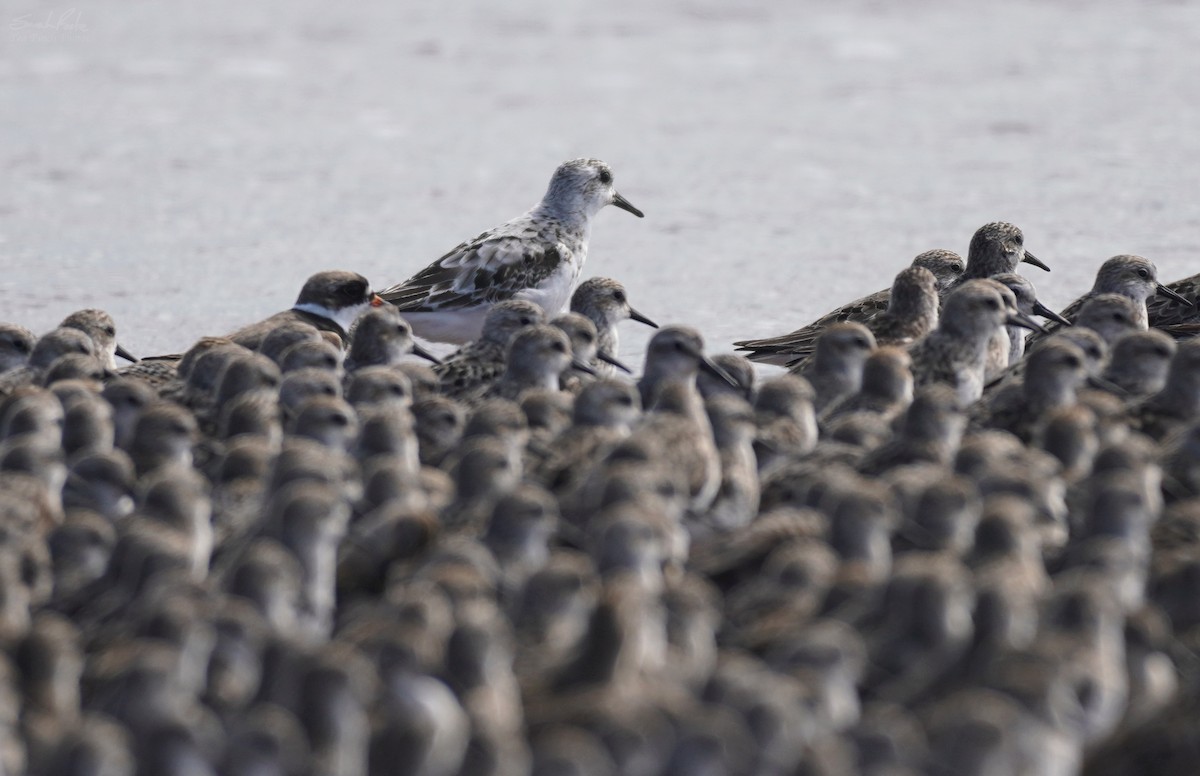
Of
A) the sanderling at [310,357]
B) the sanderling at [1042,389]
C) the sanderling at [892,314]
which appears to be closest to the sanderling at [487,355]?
the sanderling at [310,357]

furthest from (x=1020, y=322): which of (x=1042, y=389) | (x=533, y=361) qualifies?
(x=533, y=361)

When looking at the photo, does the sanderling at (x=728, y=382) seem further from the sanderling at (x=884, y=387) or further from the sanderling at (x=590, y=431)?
the sanderling at (x=590, y=431)

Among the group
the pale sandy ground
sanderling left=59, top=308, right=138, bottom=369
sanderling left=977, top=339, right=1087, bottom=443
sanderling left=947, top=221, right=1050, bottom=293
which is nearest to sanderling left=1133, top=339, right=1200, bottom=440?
sanderling left=977, top=339, right=1087, bottom=443

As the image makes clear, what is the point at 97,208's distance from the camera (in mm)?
11297

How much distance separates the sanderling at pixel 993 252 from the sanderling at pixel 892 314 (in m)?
0.08

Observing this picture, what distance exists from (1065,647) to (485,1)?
1346 centimetres

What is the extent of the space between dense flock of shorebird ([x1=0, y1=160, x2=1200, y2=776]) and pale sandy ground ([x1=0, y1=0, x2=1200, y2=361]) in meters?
2.34

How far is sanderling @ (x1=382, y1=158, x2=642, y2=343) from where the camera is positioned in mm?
8812

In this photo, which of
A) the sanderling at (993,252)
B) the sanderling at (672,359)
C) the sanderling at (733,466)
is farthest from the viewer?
the sanderling at (993,252)

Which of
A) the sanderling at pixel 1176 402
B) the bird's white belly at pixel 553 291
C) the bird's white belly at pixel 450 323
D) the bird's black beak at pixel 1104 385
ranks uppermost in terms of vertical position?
the sanderling at pixel 1176 402

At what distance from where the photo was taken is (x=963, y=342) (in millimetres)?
7285

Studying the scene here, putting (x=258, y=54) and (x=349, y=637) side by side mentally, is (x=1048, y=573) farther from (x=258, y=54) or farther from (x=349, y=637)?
(x=258, y=54)

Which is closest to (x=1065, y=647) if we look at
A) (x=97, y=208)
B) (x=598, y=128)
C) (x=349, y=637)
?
(x=349, y=637)

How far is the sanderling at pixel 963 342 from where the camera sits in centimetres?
717
